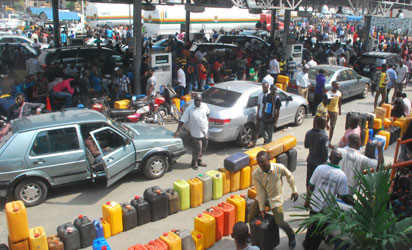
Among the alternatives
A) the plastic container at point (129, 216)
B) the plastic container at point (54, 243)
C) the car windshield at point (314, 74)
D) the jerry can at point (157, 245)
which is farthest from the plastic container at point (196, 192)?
the car windshield at point (314, 74)

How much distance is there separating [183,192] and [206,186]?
497mm

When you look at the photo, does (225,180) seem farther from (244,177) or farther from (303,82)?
(303,82)

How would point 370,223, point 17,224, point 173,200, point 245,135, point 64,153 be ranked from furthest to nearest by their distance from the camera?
point 245,135
point 64,153
point 173,200
point 17,224
point 370,223

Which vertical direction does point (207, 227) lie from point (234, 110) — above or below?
below

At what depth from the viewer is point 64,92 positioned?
1213cm

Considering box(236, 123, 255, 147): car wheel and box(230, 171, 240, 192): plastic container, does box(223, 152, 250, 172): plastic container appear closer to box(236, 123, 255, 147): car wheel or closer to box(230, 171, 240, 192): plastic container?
box(230, 171, 240, 192): plastic container

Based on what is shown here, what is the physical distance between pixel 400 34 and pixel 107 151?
127 feet

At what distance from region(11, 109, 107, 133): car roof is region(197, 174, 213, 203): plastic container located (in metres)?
2.25

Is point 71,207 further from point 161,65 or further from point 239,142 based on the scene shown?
point 161,65

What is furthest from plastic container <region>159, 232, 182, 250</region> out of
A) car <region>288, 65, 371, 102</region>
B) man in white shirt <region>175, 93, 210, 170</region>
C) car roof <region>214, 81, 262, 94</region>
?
car <region>288, 65, 371, 102</region>

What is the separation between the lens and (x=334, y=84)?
32.8 ft

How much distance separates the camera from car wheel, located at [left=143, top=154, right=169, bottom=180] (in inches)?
310

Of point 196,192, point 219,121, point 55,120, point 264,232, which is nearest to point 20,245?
point 55,120

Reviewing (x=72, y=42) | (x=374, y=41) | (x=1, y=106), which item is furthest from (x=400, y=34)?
(x=1, y=106)
